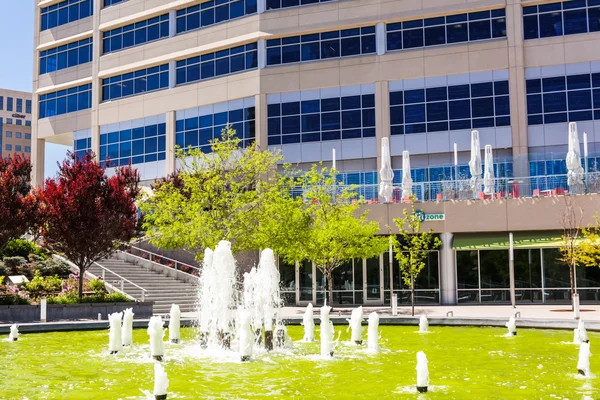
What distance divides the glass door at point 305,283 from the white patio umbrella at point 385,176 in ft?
18.0

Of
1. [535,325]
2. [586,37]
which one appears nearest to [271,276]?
[535,325]

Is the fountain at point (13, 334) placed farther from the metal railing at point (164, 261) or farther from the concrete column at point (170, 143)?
the concrete column at point (170, 143)

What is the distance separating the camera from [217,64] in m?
49.7

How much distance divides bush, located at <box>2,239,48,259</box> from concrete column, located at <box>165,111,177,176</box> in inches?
513

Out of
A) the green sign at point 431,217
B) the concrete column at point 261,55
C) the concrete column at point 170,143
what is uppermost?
the concrete column at point 261,55

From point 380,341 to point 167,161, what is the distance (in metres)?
32.7

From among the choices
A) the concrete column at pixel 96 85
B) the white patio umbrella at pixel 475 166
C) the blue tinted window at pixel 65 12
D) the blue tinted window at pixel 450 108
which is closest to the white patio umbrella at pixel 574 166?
the white patio umbrella at pixel 475 166

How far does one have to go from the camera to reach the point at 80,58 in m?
59.1

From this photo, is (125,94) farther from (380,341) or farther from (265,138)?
(380,341)

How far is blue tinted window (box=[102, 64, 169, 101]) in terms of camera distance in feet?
Answer: 173

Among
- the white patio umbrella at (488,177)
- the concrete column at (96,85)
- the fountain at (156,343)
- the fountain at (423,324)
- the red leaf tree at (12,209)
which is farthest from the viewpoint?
the concrete column at (96,85)

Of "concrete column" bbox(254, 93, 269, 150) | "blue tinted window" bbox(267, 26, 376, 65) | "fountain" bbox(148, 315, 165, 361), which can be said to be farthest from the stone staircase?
"blue tinted window" bbox(267, 26, 376, 65)

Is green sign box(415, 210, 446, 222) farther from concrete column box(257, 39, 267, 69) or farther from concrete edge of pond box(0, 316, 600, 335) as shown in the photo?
concrete column box(257, 39, 267, 69)

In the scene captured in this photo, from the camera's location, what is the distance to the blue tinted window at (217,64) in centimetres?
4812
